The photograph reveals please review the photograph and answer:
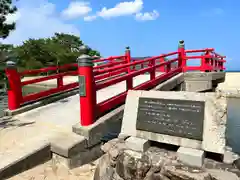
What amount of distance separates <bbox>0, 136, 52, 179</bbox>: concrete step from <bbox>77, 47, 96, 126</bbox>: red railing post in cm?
83

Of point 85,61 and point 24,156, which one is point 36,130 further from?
point 85,61

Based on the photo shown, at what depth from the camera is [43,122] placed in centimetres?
490

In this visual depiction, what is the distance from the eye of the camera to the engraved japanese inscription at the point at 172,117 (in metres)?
2.80

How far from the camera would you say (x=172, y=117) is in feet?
9.82

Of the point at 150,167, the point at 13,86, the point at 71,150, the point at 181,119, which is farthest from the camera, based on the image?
the point at 13,86

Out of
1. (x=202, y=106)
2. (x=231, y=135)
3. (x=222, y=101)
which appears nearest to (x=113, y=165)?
(x=202, y=106)

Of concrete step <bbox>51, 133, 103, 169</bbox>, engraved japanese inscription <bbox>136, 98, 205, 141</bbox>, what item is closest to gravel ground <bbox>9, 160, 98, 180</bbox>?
concrete step <bbox>51, 133, 103, 169</bbox>

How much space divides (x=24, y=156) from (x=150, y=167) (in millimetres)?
2072

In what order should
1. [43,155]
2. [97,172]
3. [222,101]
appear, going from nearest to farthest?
[222,101], [97,172], [43,155]

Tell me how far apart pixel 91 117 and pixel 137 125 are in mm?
1136

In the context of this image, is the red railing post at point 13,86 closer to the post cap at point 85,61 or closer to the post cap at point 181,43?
the post cap at point 85,61

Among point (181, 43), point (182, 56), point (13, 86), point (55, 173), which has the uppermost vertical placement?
point (181, 43)

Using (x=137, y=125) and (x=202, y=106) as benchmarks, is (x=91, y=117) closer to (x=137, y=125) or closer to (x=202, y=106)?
(x=137, y=125)

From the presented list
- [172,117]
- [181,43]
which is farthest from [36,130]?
[181,43]
